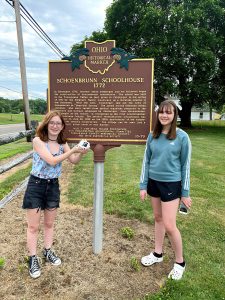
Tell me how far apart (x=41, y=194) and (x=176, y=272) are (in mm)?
1797

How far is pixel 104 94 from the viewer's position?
4332mm

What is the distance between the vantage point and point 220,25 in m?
26.3

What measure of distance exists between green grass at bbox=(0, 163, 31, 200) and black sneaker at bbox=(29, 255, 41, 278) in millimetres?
3102

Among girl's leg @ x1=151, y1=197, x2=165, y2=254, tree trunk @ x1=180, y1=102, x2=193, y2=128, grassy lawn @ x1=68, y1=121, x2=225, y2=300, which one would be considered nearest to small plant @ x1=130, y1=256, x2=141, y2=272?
girl's leg @ x1=151, y1=197, x2=165, y2=254

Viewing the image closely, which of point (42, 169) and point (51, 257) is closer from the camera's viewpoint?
point (42, 169)

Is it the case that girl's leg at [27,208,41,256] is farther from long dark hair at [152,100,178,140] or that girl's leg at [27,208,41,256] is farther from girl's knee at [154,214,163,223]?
long dark hair at [152,100,178,140]

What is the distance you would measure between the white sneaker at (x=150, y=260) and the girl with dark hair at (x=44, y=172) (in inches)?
50.4

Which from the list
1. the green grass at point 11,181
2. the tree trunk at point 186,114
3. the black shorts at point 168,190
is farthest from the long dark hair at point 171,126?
the tree trunk at point 186,114

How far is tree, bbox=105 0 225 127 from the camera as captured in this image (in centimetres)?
2391

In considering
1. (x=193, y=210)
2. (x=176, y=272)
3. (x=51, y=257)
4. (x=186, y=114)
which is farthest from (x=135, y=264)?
(x=186, y=114)

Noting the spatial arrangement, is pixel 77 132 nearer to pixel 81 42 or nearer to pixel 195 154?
pixel 195 154

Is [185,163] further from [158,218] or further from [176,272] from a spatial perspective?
[176,272]

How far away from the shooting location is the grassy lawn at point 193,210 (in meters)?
3.80

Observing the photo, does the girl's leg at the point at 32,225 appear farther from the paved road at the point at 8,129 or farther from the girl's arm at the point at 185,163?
the paved road at the point at 8,129
